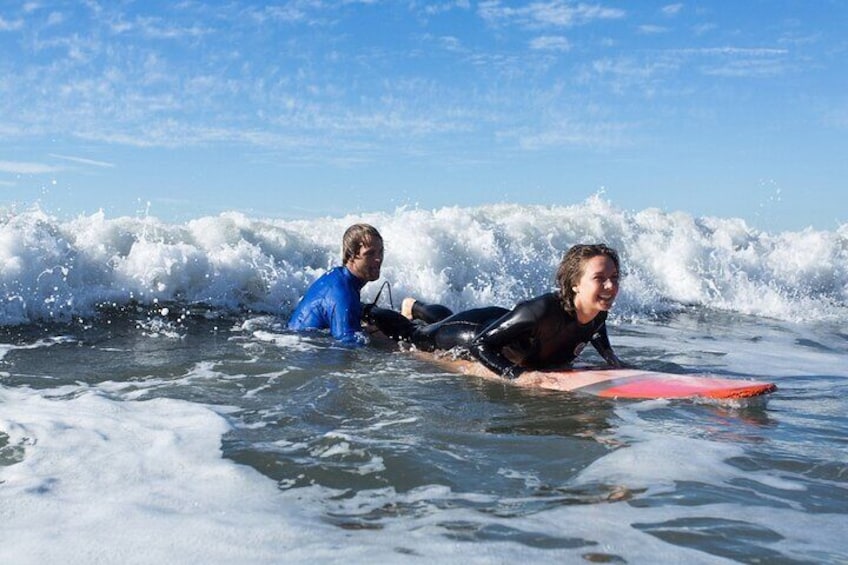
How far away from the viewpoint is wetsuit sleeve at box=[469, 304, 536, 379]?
5984mm

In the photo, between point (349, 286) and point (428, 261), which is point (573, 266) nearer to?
point (349, 286)

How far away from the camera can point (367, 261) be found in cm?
762

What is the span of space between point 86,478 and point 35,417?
4.10ft

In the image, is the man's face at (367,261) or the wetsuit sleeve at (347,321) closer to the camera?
the wetsuit sleeve at (347,321)

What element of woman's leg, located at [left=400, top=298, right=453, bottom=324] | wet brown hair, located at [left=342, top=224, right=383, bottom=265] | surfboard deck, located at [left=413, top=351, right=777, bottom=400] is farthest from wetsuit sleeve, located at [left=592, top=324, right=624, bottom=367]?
wet brown hair, located at [left=342, top=224, right=383, bottom=265]

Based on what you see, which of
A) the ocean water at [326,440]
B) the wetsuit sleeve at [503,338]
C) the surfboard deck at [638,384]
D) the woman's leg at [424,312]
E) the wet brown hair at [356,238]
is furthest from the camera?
the woman's leg at [424,312]

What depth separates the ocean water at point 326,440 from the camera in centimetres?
290

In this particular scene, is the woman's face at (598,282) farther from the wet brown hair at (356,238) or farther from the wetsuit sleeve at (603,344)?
the wet brown hair at (356,238)

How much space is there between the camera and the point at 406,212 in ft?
48.2

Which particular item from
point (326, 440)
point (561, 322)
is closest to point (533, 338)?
point (561, 322)

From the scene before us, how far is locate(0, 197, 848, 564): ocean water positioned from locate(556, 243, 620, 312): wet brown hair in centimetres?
79

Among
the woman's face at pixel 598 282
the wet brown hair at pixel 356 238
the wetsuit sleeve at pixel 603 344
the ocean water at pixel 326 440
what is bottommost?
the ocean water at pixel 326 440

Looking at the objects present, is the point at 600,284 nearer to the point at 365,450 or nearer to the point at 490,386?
the point at 490,386

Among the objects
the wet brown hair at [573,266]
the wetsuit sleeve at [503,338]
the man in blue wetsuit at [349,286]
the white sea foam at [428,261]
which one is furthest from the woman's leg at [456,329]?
the white sea foam at [428,261]
